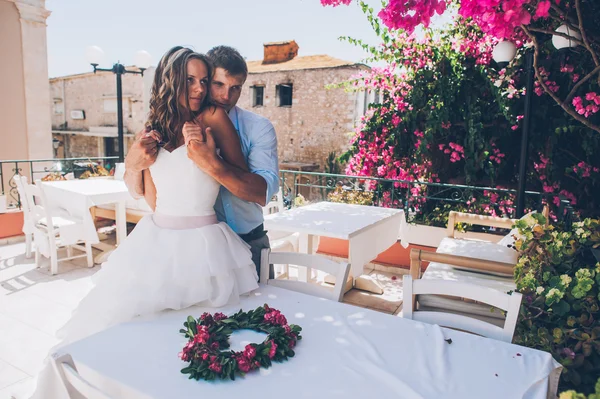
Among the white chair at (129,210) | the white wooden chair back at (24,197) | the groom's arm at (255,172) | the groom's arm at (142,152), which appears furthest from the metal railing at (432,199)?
the groom's arm at (142,152)

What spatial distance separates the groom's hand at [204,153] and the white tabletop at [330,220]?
6.12 ft

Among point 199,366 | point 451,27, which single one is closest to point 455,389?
point 199,366

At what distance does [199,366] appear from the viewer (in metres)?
1.20

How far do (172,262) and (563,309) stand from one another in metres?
1.69

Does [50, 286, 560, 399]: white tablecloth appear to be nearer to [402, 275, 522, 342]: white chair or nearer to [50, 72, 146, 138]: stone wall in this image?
[402, 275, 522, 342]: white chair

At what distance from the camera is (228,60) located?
180 cm

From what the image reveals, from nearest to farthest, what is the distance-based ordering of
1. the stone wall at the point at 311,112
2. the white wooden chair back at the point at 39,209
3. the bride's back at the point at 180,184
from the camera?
1. the bride's back at the point at 180,184
2. the white wooden chair back at the point at 39,209
3. the stone wall at the point at 311,112

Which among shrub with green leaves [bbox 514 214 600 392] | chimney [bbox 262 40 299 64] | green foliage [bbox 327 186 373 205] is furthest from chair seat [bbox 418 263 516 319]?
chimney [bbox 262 40 299 64]

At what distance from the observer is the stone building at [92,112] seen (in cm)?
2152

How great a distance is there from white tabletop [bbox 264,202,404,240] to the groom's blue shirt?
1.41m

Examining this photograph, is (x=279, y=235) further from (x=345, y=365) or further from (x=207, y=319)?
(x=345, y=365)

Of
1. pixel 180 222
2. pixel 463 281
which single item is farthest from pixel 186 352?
pixel 463 281

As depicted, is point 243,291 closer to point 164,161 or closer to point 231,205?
point 231,205

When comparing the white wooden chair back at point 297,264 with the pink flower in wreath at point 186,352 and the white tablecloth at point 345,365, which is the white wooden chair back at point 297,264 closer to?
the white tablecloth at point 345,365
